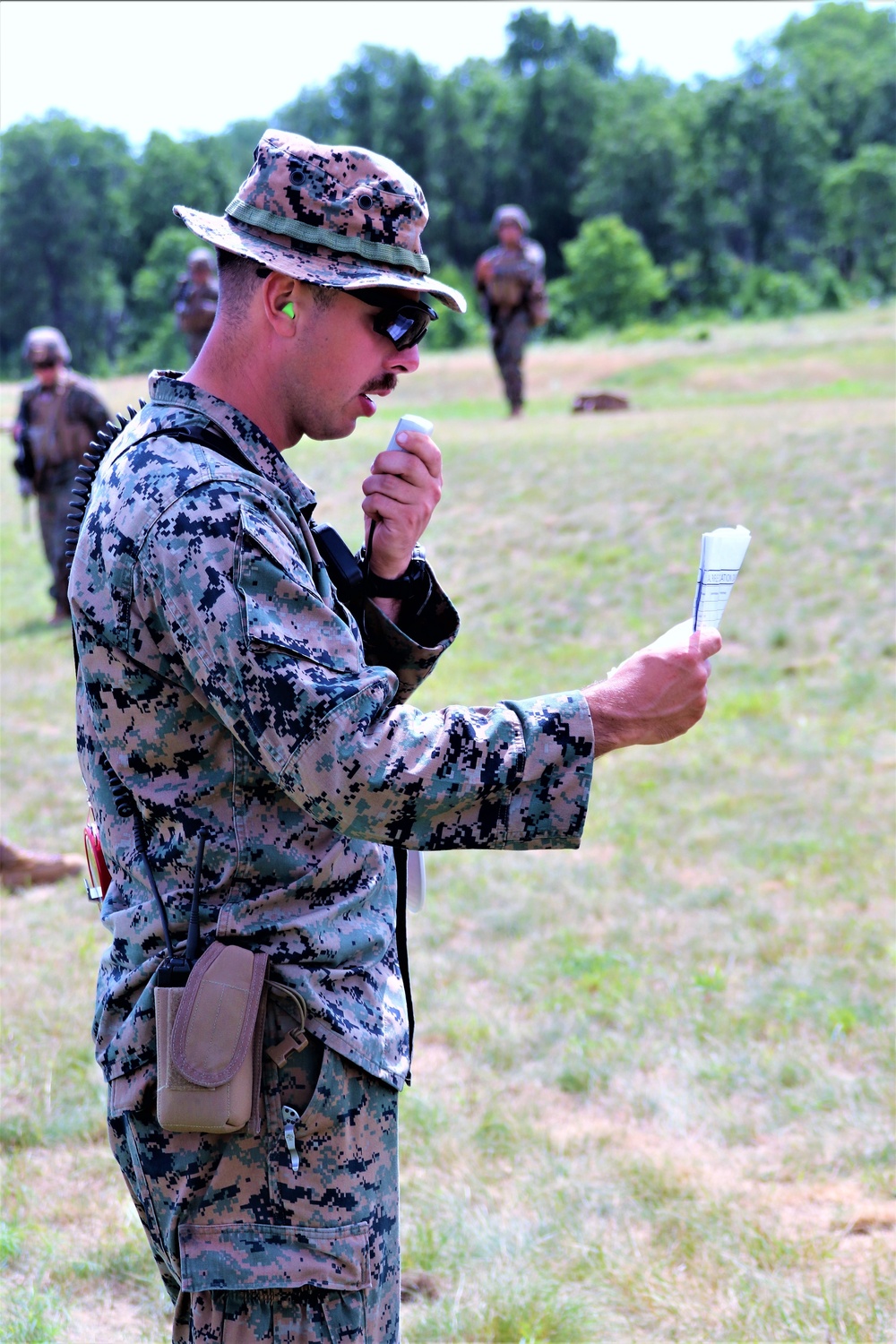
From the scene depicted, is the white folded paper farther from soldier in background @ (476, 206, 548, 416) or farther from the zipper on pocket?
soldier in background @ (476, 206, 548, 416)

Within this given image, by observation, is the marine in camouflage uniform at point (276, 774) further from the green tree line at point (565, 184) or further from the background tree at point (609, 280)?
the background tree at point (609, 280)

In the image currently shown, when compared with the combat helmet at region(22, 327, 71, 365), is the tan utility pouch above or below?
below

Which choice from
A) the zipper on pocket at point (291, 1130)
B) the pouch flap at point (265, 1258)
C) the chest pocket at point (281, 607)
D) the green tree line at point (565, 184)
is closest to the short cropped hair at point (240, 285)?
the chest pocket at point (281, 607)

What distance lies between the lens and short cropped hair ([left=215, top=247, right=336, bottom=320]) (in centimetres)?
191

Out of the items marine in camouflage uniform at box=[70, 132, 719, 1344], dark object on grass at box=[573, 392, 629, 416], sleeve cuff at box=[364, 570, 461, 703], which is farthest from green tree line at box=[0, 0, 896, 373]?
marine in camouflage uniform at box=[70, 132, 719, 1344]

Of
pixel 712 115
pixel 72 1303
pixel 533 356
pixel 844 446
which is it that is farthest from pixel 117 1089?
pixel 712 115

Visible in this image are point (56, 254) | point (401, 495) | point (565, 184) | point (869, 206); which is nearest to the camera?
point (401, 495)

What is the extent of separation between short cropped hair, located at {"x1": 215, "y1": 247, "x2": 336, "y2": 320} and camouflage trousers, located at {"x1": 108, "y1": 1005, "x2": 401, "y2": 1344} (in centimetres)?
100

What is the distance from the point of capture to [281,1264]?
1.90 meters

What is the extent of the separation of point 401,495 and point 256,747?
702 mm

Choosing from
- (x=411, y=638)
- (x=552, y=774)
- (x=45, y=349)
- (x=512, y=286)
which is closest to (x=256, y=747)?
(x=552, y=774)

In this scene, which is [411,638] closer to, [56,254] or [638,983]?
[638,983]

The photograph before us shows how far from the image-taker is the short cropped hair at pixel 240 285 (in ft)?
6.27

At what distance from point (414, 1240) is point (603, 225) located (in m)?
57.9
